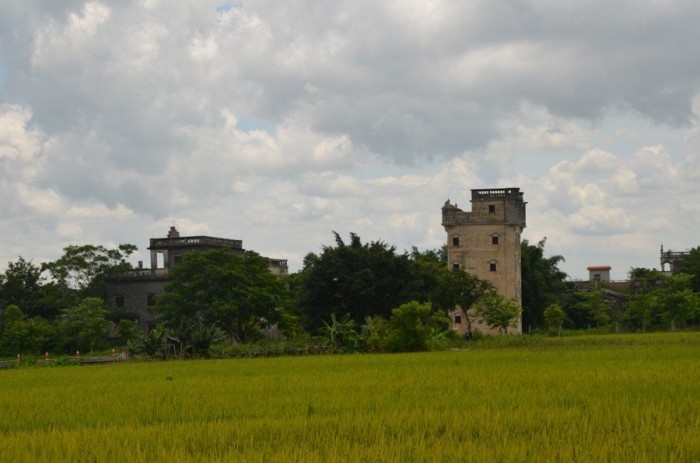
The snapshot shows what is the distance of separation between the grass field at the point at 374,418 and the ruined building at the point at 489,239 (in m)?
47.2

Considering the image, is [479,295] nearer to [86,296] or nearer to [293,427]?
[86,296]

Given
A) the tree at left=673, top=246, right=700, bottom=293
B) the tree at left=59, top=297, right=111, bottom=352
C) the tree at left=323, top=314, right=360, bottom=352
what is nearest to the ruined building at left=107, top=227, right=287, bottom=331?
the tree at left=59, top=297, right=111, bottom=352

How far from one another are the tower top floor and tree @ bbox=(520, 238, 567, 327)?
562 cm

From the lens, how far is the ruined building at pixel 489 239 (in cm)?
6594

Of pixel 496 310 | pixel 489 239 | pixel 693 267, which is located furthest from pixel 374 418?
pixel 693 267

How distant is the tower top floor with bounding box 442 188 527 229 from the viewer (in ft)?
219

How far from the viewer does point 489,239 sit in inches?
2625

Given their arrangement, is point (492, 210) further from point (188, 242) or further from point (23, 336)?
point (23, 336)

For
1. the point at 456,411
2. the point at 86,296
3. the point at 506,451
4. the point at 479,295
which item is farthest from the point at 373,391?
the point at 86,296

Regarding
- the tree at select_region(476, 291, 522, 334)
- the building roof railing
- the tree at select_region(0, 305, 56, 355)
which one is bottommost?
the tree at select_region(0, 305, 56, 355)

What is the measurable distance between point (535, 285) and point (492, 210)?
7.95 meters

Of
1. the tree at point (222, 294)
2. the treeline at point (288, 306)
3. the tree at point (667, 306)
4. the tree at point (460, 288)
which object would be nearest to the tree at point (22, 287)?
the treeline at point (288, 306)

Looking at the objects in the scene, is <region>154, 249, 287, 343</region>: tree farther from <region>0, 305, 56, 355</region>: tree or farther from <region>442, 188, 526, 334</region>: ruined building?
<region>442, 188, 526, 334</region>: ruined building

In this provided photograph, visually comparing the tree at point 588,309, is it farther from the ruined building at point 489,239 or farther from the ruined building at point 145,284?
the ruined building at point 145,284
